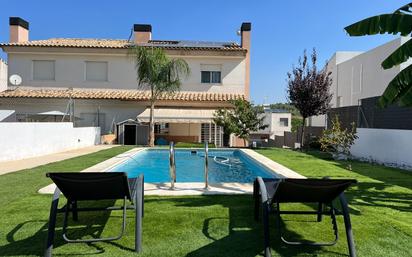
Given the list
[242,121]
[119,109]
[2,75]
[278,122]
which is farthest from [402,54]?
[278,122]

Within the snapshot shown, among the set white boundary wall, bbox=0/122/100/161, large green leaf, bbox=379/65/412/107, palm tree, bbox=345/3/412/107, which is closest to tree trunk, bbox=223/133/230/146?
white boundary wall, bbox=0/122/100/161

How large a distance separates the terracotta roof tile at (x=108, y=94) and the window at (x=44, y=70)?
146cm

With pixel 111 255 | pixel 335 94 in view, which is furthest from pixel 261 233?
pixel 335 94

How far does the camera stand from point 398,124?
2220 cm

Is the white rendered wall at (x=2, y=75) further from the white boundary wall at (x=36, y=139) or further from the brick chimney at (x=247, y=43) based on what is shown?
the brick chimney at (x=247, y=43)

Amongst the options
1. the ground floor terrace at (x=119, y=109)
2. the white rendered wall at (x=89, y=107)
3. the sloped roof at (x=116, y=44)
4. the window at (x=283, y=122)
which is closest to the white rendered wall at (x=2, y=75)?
the sloped roof at (x=116, y=44)

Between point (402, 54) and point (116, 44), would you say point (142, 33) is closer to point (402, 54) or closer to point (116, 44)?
point (116, 44)

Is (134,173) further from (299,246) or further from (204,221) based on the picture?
(299,246)

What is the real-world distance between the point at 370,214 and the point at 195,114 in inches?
1177

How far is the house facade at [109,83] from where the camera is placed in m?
40.0

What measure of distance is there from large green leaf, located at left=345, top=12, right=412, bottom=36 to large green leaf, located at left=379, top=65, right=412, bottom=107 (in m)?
1.24

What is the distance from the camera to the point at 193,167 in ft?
73.5

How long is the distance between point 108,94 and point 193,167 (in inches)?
860

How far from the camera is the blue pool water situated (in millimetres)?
18188
